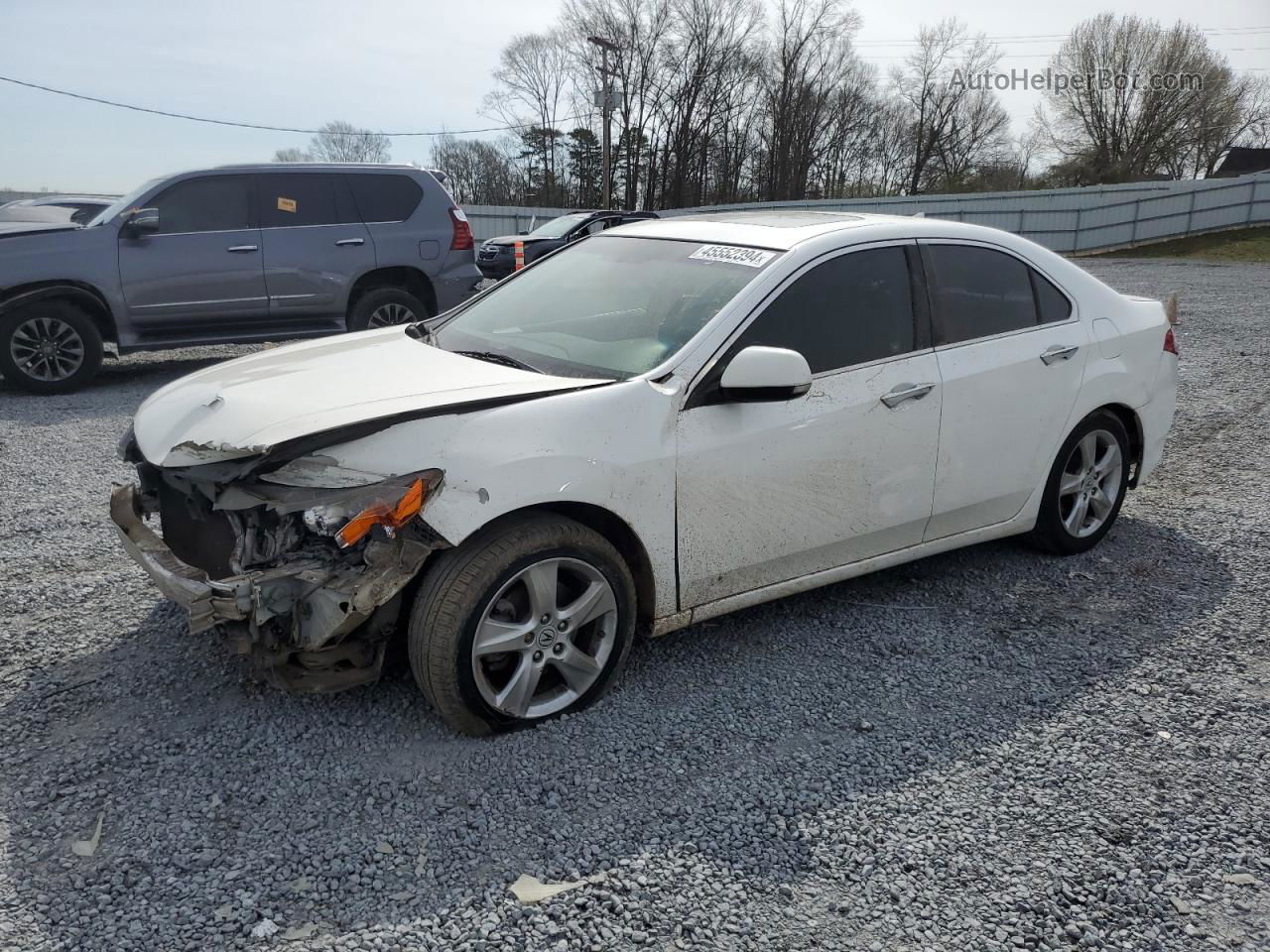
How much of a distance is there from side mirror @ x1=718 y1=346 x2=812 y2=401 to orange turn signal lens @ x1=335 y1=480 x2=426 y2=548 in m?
1.15

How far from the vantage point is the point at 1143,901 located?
8.30ft

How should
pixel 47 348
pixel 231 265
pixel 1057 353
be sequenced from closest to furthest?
1. pixel 1057 353
2. pixel 47 348
3. pixel 231 265

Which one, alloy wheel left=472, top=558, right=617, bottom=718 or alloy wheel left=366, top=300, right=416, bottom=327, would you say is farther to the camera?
alloy wheel left=366, top=300, right=416, bottom=327

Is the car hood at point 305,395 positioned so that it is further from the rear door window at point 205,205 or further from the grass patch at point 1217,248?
the grass patch at point 1217,248

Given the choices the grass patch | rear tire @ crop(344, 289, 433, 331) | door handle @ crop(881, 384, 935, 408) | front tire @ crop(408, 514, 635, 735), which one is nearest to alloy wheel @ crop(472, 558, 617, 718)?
front tire @ crop(408, 514, 635, 735)

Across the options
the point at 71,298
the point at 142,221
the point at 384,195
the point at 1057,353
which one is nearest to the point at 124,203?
the point at 142,221

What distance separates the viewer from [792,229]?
403cm

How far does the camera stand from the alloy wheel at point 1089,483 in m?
4.73

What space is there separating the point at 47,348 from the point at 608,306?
7.07 m

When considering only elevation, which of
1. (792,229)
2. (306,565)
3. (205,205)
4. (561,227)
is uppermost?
(205,205)

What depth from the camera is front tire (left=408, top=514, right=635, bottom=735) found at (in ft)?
9.78

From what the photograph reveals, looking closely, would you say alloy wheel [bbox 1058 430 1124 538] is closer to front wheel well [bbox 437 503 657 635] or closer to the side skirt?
the side skirt

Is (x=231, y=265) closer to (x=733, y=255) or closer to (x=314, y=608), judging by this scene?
(x=733, y=255)

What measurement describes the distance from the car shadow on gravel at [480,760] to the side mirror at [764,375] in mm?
1094
